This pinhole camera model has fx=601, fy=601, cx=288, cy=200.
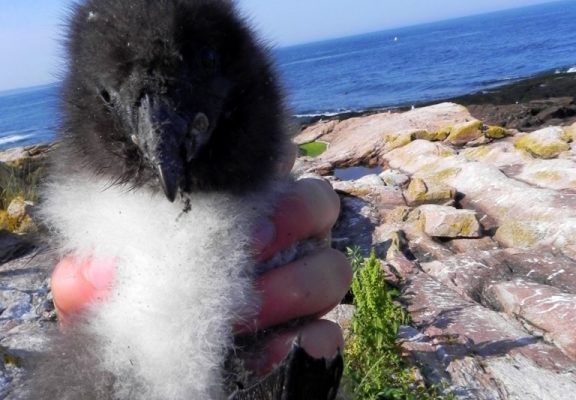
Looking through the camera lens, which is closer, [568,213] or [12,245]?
[12,245]

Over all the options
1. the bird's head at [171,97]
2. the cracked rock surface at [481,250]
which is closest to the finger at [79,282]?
the bird's head at [171,97]

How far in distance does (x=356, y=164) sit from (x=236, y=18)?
584 inches

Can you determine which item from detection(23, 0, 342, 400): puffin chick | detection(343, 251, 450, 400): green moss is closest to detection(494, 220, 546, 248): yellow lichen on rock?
detection(343, 251, 450, 400): green moss

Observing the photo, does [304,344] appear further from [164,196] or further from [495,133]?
[495,133]

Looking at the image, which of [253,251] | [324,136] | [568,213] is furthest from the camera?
[324,136]

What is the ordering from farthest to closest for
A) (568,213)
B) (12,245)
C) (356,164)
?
1. (356,164)
2. (568,213)
3. (12,245)

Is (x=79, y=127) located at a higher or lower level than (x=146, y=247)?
higher

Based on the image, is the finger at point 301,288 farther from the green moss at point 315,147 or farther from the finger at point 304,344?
the green moss at point 315,147

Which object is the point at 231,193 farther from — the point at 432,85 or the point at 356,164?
the point at 432,85

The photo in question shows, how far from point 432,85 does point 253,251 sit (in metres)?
45.2

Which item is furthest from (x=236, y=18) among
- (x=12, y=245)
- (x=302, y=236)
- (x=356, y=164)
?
(x=356, y=164)

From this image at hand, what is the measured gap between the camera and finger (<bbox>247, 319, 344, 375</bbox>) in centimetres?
193

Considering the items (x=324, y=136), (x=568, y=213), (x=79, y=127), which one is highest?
(x=79, y=127)

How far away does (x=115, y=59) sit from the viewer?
173 cm
